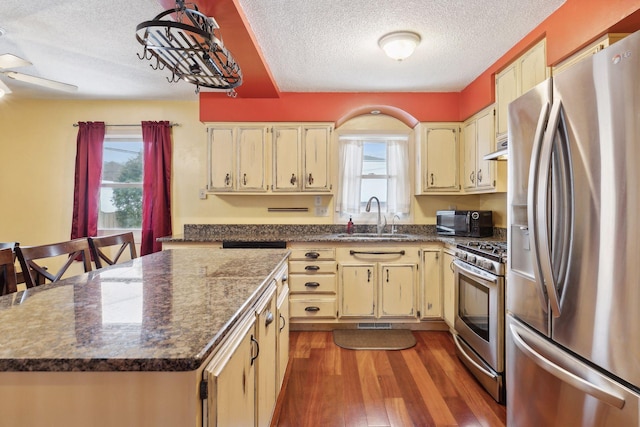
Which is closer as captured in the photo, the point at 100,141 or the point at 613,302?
the point at 613,302

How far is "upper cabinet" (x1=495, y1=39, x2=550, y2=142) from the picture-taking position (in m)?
2.15

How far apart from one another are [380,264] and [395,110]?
66.9 inches

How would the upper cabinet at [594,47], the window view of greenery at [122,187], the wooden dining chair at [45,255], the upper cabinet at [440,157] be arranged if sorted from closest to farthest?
the wooden dining chair at [45,255], the upper cabinet at [594,47], the upper cabinet at [440,157], the window view of greenery at [122,187]

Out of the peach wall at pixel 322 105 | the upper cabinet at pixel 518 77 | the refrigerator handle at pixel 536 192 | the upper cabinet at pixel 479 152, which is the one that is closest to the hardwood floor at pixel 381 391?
the refrigerator handle at pixel 536 192

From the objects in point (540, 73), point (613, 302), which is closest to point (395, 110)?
point (540, 73)

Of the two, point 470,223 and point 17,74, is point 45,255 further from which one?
point 470,223

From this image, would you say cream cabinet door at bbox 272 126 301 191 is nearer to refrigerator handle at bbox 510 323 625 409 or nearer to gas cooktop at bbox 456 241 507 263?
gas cooktop at bbox 456 241 507 263

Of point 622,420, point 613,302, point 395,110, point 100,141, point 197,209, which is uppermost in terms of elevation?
point 395,110

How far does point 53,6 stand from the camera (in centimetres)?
199

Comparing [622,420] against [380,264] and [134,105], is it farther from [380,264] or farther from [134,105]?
[134,105]

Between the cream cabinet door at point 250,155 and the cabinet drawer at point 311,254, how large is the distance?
917 mm

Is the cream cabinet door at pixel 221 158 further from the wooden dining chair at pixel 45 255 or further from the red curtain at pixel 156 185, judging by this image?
the wooden dining chair at pixel 45 255

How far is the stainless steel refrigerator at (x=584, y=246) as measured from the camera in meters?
1.01

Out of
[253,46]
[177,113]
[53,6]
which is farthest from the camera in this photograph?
[177,113]
